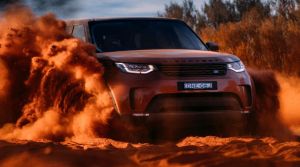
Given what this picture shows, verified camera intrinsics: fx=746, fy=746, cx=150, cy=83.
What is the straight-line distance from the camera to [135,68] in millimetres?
9336

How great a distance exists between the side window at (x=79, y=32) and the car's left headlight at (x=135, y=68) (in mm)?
1568

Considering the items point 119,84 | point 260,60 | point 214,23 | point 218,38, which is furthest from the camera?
point 214,23

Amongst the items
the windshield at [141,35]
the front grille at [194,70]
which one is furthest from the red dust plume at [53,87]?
the front grille at [194,70]

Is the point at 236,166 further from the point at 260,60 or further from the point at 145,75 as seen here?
the point at 260,60

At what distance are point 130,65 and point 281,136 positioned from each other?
2.62 meters

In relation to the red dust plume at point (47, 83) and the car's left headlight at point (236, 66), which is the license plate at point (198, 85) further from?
the red dust plume at point (47, 83)

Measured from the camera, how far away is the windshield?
10.6 m

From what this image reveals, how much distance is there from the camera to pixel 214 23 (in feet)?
113

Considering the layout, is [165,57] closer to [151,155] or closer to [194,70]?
[194,70]

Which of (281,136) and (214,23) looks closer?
(281,136)

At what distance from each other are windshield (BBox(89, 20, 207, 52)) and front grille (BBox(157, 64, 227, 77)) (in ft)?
3.99

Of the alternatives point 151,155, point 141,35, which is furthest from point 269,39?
point 151,155

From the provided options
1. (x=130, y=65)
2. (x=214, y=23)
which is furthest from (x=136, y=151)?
(x=214, y=23)

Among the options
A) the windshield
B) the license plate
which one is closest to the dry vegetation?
the windshield
